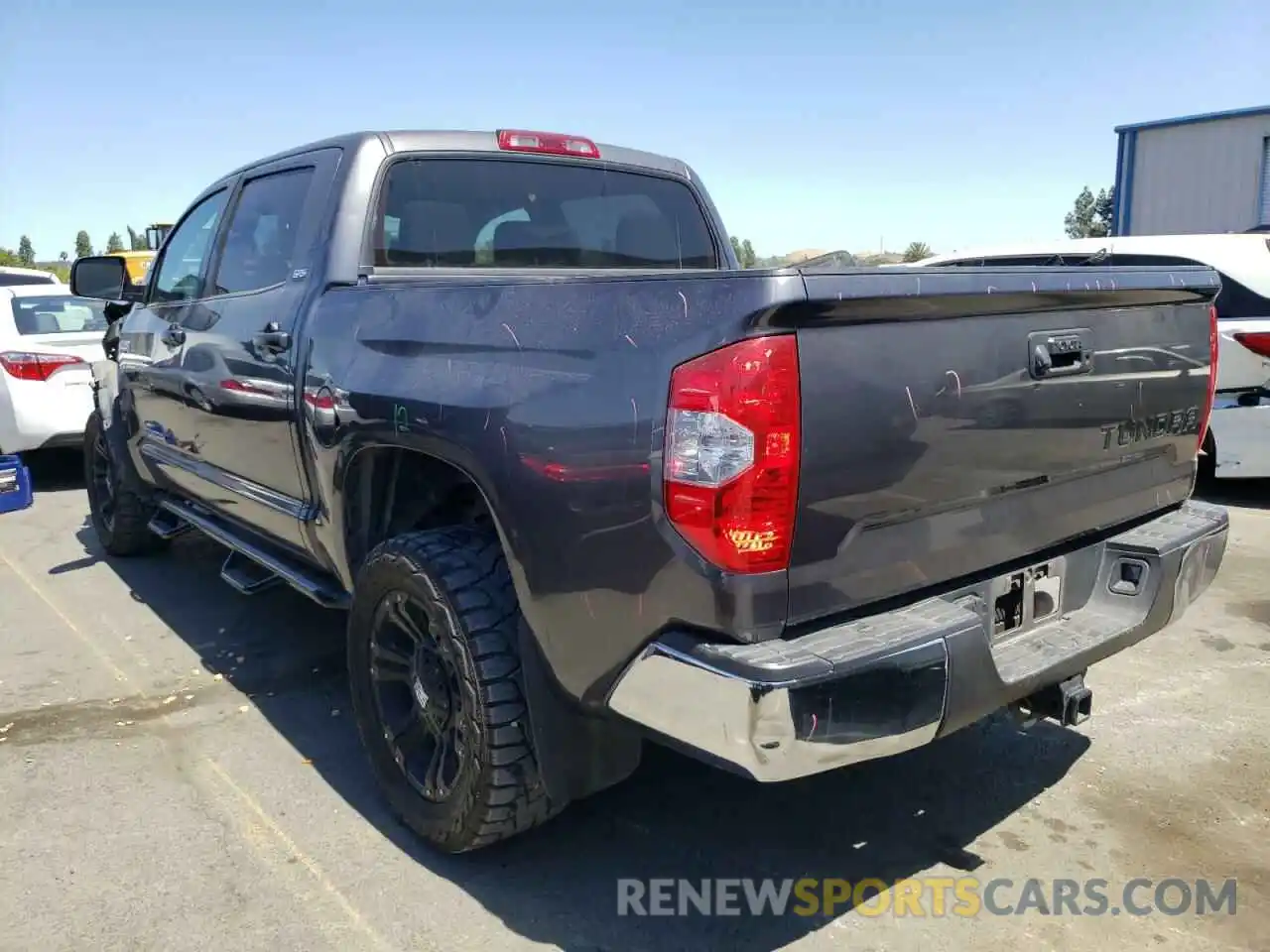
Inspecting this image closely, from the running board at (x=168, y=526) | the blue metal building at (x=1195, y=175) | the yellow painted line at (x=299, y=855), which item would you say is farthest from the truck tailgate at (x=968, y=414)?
the blue metal building at (x=1195, y=175)

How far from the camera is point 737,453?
1.99 metres

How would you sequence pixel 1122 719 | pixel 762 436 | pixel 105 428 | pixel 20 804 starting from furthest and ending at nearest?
pixel 105 428 → pixel 1122 719 → pixel 20 804 → pixel 762 436

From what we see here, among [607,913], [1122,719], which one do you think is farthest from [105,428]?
[1122,719]

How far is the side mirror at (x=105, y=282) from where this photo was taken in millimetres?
5266

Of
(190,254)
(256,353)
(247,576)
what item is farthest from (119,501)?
(256,353)

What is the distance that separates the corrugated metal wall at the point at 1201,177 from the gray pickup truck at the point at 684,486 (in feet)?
54.5

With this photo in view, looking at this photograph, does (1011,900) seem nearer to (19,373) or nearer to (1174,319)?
(1174,319)

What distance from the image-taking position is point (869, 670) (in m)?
2.02

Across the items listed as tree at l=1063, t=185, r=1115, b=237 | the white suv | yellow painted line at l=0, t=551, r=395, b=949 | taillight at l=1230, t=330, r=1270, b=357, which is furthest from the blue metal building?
tree at l=1063, t=185, r=1115, b=237

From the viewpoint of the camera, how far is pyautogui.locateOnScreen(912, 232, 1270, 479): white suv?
621 centimetres

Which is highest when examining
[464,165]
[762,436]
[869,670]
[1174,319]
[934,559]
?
[464,165]

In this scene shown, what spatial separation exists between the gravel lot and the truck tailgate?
91cm

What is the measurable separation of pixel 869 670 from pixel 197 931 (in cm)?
176
